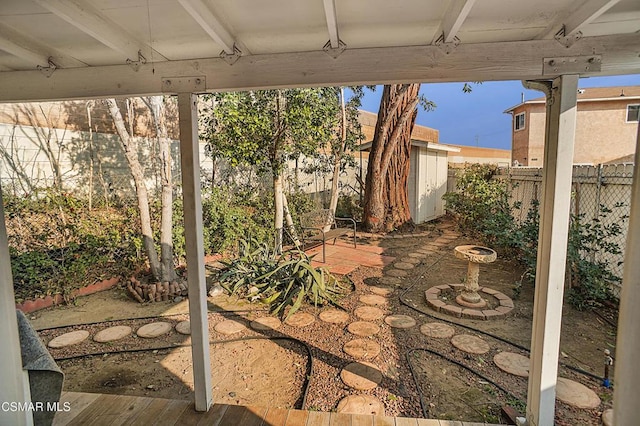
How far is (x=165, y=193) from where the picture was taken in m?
4.36

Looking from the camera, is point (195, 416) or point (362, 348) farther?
point (362, 348)

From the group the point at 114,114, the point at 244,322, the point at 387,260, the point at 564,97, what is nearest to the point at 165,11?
the point at 564,97

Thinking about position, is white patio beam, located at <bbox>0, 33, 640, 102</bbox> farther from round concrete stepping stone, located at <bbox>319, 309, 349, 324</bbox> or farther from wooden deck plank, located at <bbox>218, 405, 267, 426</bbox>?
round concrete stepping stone, located at <bbox>319, 309, 349, 324</bbox>

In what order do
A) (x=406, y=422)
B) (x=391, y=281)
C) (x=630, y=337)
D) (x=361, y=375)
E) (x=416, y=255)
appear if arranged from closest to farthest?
(x=630, y=337) < (x=406, y=422) < (x=361, y=375) < (x=391, y=281) < (x=416, y=255)

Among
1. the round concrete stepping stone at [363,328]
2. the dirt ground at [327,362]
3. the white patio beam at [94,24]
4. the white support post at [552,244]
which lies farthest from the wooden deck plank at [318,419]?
the white patio beam at [94,24]

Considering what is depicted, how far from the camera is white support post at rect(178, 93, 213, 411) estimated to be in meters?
1.88

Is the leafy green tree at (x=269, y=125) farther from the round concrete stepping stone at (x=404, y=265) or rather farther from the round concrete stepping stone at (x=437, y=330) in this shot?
the round concrete stepping stone at (x=437, y=330)

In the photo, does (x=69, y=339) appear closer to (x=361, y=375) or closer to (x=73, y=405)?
(x=73, y=405)

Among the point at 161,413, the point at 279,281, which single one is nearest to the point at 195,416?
the point at 161,413

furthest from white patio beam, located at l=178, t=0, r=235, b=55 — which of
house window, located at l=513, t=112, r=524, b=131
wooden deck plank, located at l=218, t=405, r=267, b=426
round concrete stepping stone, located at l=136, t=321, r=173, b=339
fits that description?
house window, located at l=513, t=112, r=524, b=131

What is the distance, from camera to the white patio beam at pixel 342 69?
1.62 m

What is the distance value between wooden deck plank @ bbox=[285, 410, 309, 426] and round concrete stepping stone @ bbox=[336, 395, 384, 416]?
12.5 inches

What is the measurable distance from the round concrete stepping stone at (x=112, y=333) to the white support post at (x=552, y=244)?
3.38m

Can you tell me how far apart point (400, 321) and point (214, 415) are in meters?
2.08
